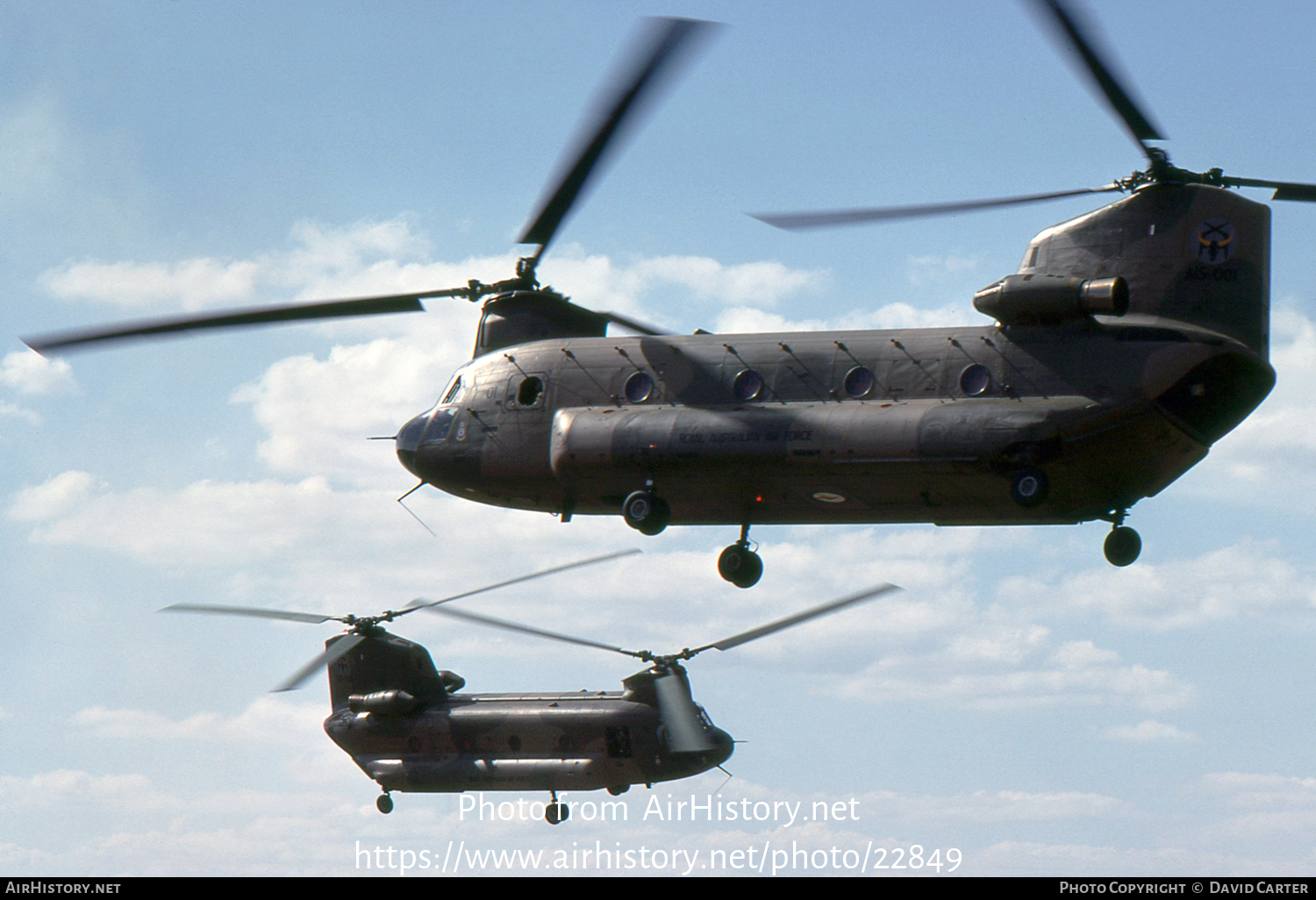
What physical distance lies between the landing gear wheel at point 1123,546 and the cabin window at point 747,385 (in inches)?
254

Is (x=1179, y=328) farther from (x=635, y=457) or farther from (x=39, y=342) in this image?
(x=39, y=342)

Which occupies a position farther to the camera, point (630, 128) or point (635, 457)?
point (635, 457)

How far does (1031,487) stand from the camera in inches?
842

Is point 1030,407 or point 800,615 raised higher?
point 800,615

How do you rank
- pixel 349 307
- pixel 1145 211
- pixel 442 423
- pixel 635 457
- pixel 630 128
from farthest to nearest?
1. pixel 442 423
2. pixel 349 307
3. pixel 635 457
4. pixel 1145 211
5. pixel 630 128

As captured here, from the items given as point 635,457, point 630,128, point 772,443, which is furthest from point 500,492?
point 630,128

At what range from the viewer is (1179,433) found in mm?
21594

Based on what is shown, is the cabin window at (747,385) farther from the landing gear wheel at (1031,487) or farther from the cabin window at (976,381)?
the landing gear wheel at (1031,487)

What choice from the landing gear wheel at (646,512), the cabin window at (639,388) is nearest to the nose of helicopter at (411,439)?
the cabin window at (639,388)

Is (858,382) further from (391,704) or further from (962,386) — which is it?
(391,704)

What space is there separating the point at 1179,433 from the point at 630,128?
9.79 m

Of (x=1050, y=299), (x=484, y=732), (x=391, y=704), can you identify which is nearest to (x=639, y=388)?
(x=1050, y=299)

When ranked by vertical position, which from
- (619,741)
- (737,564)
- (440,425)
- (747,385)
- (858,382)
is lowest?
(737,564)

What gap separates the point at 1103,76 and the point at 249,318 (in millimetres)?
15444
